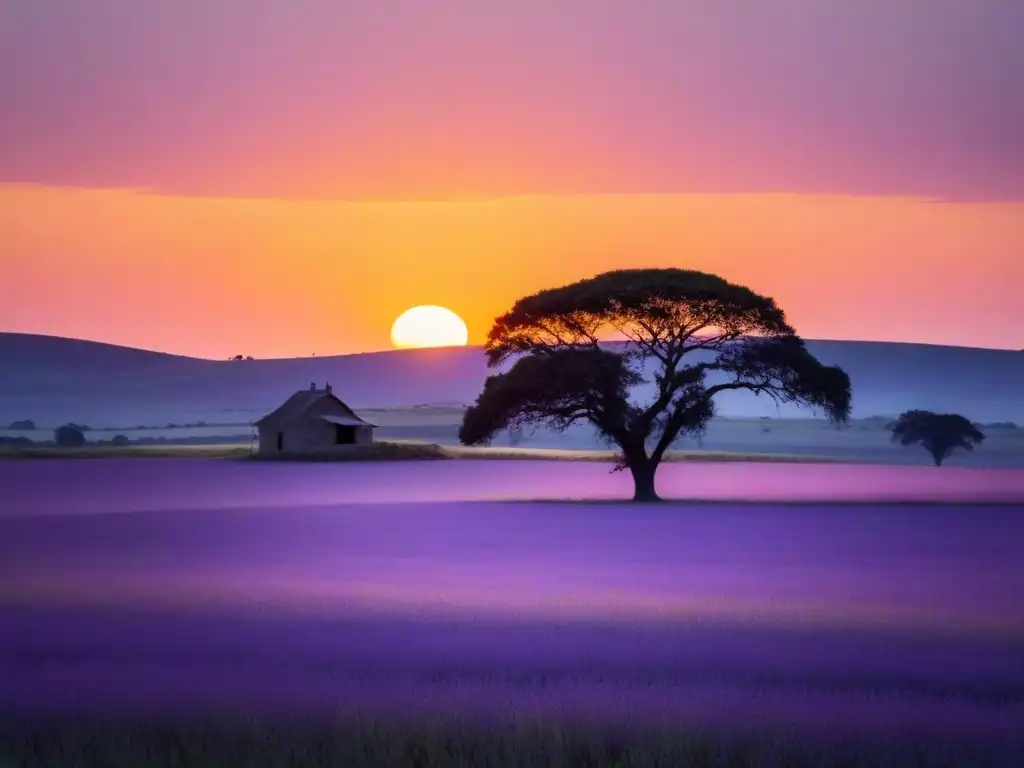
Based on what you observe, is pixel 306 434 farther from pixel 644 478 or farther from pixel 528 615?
pixel 528 615

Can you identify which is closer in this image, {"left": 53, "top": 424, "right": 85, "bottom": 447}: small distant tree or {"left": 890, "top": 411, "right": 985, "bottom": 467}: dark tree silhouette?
{"left": 890, "top": 411, "right": 985, "bottom": 467}: dark tree silhouette

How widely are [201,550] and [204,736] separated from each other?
85.3 feet

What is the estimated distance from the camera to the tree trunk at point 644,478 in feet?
212

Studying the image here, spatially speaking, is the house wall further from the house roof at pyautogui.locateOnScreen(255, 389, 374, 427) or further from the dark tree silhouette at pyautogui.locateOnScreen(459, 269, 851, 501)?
the dark tree silhouette at pyautogui.locateOnScreen(459, 269, 851, 501)

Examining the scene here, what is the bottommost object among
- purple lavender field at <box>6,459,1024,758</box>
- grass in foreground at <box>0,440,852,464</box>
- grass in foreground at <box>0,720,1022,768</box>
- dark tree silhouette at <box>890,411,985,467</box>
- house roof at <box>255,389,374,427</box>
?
purple lavender field at <box>6,459,1024,758</box>

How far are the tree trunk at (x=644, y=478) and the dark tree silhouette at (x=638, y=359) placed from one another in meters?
0.04

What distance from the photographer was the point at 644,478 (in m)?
64.9

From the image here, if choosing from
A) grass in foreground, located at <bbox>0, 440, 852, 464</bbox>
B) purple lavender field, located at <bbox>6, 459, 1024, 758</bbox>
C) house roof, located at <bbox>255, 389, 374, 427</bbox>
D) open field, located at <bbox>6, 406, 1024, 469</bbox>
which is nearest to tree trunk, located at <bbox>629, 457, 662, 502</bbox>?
purple lavender field, located at <bbox>6, 459, 1024, 758</bbox>

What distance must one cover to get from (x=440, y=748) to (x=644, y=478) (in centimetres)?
5366

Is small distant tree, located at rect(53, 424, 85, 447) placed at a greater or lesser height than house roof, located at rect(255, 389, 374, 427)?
lesser

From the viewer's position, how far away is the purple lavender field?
556 inches

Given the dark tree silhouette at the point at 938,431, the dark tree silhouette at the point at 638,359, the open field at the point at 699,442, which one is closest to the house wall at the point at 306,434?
the open field at the point at 699,442

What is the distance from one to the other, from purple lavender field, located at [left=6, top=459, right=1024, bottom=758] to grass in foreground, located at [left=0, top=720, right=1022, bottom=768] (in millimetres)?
642

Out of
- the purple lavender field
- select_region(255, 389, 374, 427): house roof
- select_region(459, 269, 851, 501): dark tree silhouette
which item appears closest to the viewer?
the purple lavender field
